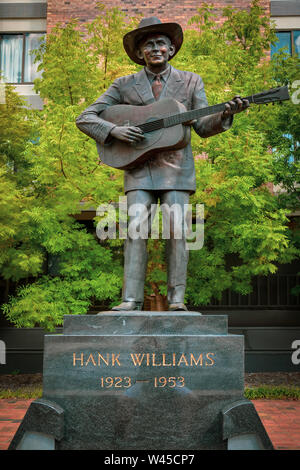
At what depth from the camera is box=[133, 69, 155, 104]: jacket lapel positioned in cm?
484

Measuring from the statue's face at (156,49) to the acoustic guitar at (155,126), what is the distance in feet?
1.61

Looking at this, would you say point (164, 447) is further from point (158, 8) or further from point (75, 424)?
point (158, 8)

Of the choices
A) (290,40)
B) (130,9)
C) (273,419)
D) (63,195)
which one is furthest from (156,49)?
(290,40)

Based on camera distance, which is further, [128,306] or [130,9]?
[130,9]

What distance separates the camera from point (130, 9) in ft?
52.0

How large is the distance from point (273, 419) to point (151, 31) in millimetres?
6197

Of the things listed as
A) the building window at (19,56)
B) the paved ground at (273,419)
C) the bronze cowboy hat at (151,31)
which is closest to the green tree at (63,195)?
the paved ground at (273,419)

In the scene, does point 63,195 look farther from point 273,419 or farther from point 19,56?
point 19,56

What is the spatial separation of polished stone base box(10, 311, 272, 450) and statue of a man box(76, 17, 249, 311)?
1.54 feet

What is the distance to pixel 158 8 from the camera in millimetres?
15828

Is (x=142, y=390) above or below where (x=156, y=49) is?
below

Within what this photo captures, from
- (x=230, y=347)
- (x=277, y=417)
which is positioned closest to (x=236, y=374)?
(x=230, y=347)

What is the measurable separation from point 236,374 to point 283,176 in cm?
804

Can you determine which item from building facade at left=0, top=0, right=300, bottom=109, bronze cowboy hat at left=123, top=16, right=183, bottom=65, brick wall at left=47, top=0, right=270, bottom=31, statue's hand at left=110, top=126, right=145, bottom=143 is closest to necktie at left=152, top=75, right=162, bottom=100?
bronze cowboy hat at left=123, top=16, right=183, bottom=65
